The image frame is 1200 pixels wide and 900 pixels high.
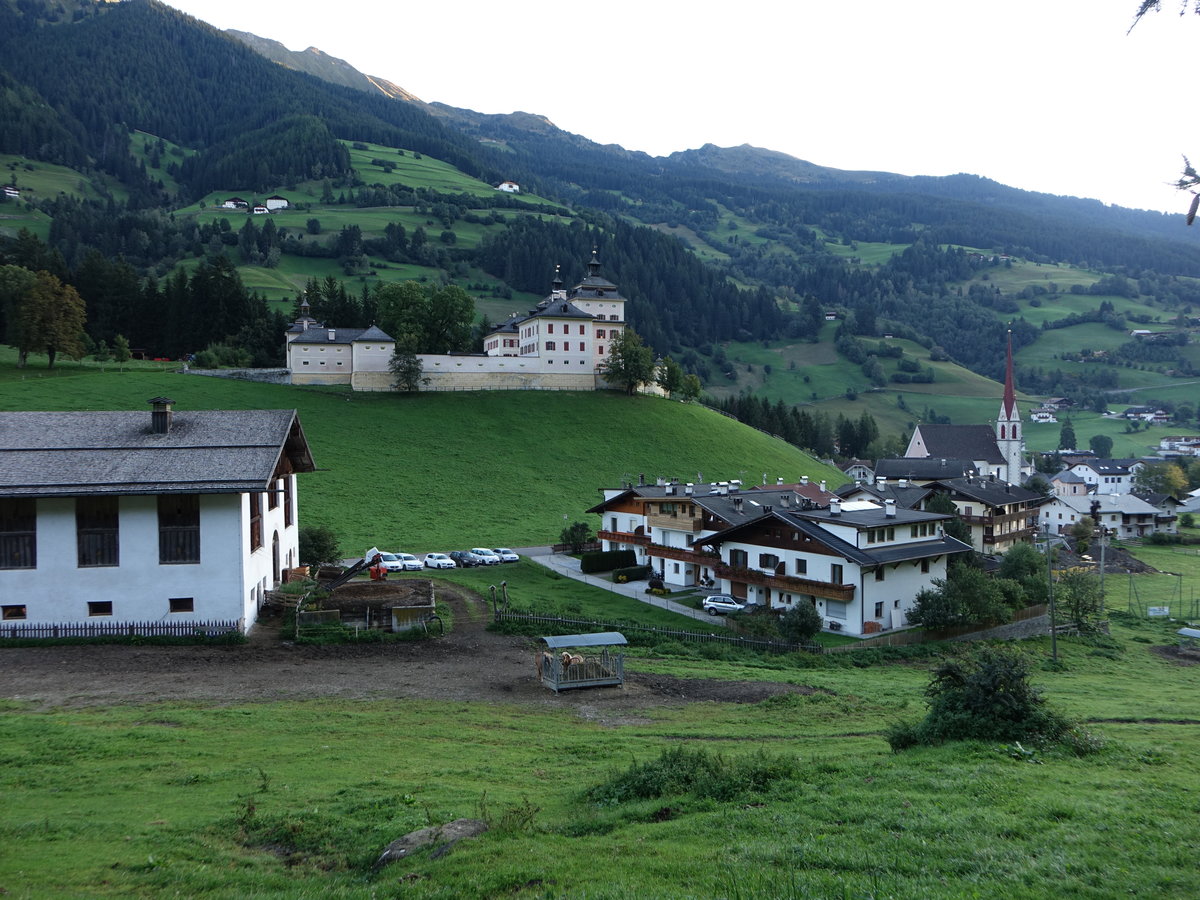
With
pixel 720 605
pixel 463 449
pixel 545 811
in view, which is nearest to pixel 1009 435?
pixel 463 449

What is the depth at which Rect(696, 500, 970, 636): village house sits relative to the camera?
4447 cm

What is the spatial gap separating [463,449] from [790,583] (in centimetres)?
4749

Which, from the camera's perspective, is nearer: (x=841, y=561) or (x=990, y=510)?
(x=841, y=561)

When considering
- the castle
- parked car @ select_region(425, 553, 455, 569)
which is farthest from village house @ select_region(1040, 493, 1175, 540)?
parked car @ select_region(425, 553, 455, 569)

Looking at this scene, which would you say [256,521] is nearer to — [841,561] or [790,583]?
[790,583]

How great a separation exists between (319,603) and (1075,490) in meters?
122

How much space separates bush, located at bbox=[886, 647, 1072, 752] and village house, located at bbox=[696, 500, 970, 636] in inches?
1005

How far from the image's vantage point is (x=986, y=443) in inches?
4921

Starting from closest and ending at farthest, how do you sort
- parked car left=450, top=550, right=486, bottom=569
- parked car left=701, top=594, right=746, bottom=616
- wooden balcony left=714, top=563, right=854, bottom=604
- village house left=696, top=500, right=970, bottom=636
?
1. wooden balcony left=714, top=563, right=854, bottom=604
2. village house left=696, top=500, right=970, bottom=636
3. parked car left=701, top=594, right=746, bottom=616
4. parked car left=450, top=550, right=486, bottom=569

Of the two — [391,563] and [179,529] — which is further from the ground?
[179,529]

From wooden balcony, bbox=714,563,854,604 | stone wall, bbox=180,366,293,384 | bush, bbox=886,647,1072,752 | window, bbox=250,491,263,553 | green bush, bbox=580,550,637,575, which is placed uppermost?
stone wall, bbox=180,366,293,384

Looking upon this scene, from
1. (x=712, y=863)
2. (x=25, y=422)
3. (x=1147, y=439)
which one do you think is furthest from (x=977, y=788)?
(x=1147, y=439)

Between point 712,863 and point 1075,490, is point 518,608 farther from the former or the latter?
point 1075,490

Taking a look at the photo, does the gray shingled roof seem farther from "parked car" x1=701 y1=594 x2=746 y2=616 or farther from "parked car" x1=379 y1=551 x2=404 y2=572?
"parked car" x1=701 y1=594 x2=746 y2=616
